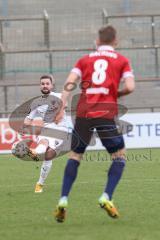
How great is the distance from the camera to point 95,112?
7355 millimetres

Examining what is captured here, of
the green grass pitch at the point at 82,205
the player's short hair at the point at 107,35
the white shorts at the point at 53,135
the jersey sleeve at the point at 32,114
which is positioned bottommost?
the green grass pitch at the point at 82,205

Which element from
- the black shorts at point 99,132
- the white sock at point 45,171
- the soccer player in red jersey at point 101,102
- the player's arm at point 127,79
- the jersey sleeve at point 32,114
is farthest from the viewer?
the jersey sleeve at point 32,114

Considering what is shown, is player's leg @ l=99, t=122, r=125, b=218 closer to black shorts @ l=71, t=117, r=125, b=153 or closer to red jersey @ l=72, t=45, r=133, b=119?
black shorts @ l=71, t=117, r=125, b=153

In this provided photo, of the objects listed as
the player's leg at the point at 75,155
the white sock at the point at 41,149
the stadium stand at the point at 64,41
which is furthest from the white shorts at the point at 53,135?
the stadium stand at the point at 64,41

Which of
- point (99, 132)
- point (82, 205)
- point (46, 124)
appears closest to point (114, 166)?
point (99, 132)

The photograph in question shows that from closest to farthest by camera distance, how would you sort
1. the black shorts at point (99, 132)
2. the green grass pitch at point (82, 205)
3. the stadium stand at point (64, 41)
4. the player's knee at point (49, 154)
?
the green grass pitch at point (82, 205) < the black shorts at point (99, 132) < the player's knee at point (49, 154) < the stadium stand at point (64, 41)

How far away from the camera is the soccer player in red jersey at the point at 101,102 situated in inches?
284

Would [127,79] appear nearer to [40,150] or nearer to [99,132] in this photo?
[99,132]

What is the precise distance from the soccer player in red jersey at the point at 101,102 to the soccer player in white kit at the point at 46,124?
9.50 feet

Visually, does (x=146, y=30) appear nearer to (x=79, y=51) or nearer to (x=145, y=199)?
(x=79, y=51)

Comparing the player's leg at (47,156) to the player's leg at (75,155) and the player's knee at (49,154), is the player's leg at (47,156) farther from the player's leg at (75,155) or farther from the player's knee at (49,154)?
the player's leg at (75,155)

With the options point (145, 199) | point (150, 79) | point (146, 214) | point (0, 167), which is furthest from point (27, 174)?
point (150, 79)

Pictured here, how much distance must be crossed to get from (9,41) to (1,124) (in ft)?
23.7

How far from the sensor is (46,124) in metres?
11.9
